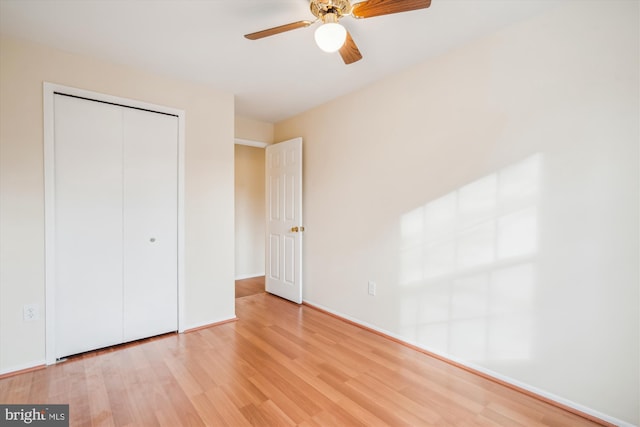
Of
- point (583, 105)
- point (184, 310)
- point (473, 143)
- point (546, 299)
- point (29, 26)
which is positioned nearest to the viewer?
point (583, 105)

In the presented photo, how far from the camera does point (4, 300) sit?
6.89 ft

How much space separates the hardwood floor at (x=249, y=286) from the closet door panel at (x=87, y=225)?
1709 mm

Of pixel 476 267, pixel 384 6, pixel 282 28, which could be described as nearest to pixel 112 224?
pixel 282 28

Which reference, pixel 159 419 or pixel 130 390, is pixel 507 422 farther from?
pixel 130 390

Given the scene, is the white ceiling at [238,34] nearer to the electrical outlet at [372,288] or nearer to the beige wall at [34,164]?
the beige wall at [34,164]

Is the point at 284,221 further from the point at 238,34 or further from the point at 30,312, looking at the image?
the point at 30,312

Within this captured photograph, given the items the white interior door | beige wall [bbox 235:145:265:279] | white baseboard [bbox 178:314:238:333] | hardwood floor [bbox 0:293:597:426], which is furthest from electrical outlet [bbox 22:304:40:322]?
beige wall [bbox 235:145:265:279]

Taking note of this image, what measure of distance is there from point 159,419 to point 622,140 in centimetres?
301

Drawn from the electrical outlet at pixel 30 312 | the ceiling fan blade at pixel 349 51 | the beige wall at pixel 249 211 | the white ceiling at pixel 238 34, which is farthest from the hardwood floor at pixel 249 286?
the ceiling fan blade at pixel 349 51

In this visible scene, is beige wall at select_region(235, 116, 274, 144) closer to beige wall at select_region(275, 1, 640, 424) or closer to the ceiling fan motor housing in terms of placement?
beige wall at select_region(275, 1, 640, 424)

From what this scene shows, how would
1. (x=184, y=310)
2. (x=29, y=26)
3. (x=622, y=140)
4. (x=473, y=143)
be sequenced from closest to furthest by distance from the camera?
(x=622, y=140), (x=29, y=26), (x=473, y=143), (x=184, y=310)

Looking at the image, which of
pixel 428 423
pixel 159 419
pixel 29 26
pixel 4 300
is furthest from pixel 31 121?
pixel 428 423

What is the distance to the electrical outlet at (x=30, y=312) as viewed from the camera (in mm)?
2172

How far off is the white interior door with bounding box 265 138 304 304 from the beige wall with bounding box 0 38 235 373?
114cm
